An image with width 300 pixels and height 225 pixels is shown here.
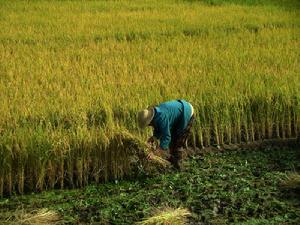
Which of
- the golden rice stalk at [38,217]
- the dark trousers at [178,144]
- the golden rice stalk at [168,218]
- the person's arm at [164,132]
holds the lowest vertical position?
the golden rice stalk at [168,218]

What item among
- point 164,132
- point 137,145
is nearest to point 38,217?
point 137,145

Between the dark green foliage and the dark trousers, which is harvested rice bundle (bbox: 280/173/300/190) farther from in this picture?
the dark trousers

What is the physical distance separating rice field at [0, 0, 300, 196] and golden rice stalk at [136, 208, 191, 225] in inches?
37.4

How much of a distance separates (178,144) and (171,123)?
320mm

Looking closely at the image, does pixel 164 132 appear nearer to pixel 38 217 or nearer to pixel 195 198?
pixel 195 198

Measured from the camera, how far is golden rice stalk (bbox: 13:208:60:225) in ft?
13.7

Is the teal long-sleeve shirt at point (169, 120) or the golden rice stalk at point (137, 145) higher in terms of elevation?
the teal long-sleeve shirt at point (169, 120)

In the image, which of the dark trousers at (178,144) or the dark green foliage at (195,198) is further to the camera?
the dark trousers at (178,144)

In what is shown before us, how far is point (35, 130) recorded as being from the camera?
512 cm

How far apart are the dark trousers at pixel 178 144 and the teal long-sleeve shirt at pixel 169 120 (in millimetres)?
46

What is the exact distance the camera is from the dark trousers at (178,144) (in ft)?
17.4

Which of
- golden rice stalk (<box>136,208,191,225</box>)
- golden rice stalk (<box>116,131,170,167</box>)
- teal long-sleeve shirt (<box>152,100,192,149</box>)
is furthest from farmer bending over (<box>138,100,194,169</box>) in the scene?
golden rice stalk (<box>136,208,191,225</box>)

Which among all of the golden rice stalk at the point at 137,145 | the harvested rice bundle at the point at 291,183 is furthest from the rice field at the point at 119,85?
the harvested rice bundle at the point at 291,183

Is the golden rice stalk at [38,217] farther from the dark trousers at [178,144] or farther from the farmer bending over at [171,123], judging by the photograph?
the dark trousers at [178,144]
